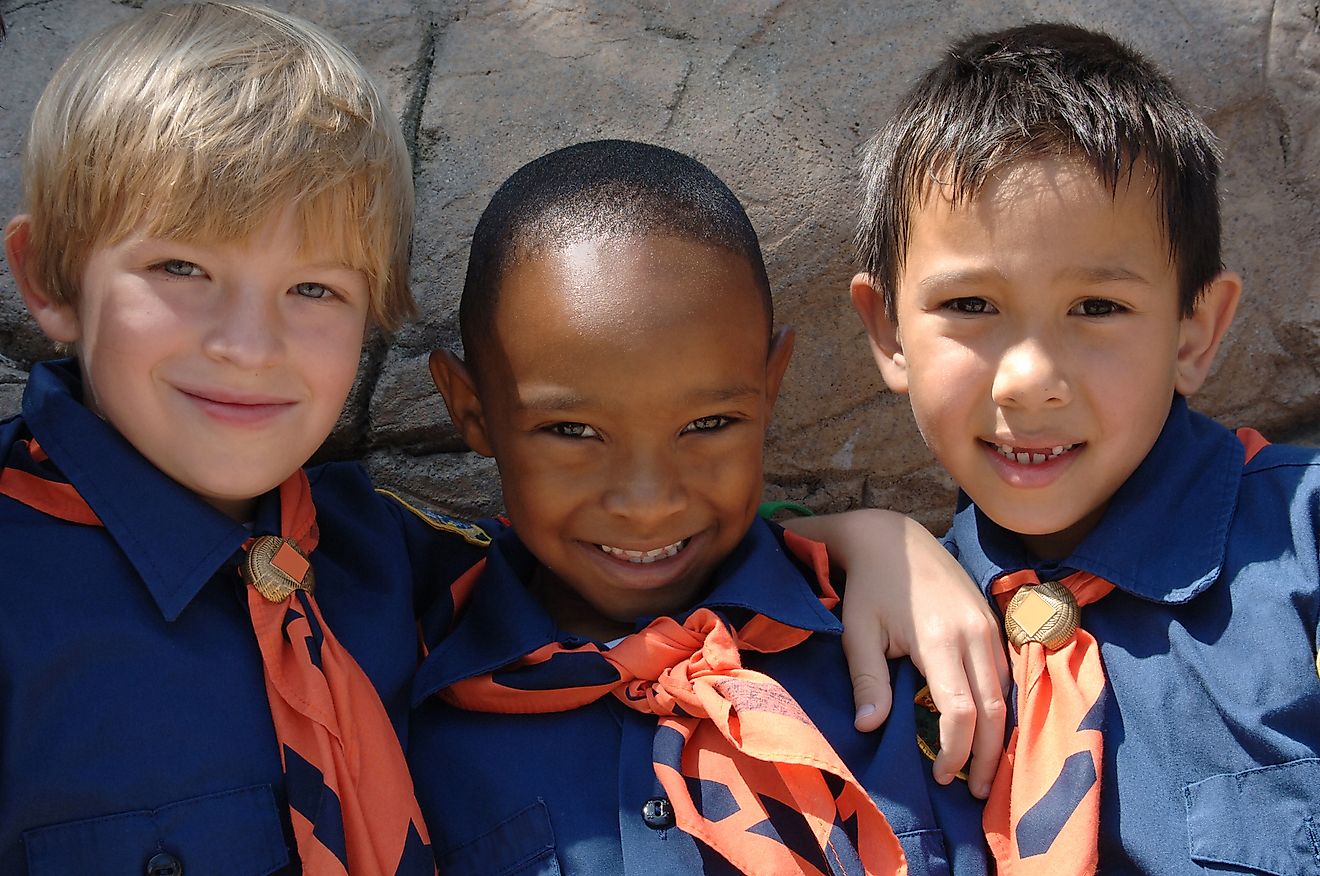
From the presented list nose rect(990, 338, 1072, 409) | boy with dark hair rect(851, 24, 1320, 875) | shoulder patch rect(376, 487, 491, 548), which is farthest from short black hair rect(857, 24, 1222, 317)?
shoulder patch rect(376, 487, 491, 548)

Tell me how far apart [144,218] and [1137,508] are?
1.34 metres

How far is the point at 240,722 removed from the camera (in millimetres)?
1650

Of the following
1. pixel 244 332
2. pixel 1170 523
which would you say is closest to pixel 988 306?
pixel 1170 523

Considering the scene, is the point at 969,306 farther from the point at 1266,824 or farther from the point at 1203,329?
the point at 1266,824

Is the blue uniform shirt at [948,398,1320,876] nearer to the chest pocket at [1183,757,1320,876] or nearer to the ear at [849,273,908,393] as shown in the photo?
the chest pocket at [1183,757,1320,876]

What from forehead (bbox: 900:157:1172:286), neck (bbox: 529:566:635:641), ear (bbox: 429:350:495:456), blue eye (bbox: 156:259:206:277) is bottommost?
neck (bbox: 529:566:635:641)

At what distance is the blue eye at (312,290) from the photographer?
1796mm

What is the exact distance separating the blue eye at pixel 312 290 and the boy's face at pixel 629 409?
25 cm

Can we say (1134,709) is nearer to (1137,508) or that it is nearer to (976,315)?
(1137,508)

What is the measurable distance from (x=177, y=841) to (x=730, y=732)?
66 cm

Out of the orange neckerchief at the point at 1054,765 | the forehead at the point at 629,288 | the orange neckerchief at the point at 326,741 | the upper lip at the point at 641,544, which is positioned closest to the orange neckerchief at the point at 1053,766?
the orange neckerchief at the point at 1054,765

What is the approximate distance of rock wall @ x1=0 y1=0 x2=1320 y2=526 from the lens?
2426 millimetres

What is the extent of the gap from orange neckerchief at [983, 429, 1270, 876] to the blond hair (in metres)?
1.04

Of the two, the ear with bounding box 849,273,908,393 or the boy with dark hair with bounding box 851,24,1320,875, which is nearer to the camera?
the boy with dark hair with bounding box 851,24,1320,875
